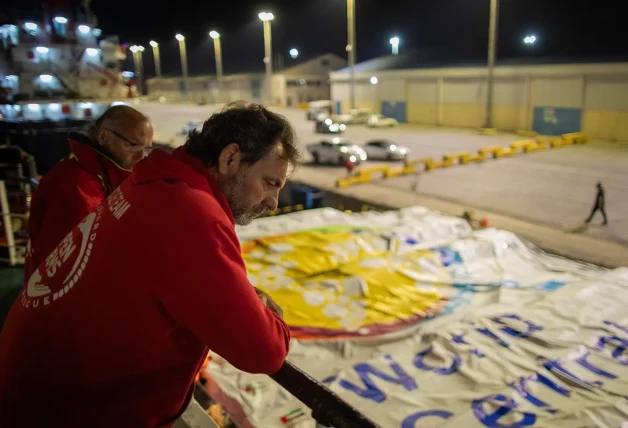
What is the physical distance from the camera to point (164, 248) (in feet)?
4.75

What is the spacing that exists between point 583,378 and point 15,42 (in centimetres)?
1797

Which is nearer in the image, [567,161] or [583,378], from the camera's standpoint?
[583,378]

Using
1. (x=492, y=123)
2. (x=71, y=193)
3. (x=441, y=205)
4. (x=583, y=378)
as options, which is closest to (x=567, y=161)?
(x=441, y=205)

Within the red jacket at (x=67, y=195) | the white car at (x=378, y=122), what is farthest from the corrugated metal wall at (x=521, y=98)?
the red jacket at (x=67, y=195)

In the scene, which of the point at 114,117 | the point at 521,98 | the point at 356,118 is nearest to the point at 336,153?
A: the point at 521,98

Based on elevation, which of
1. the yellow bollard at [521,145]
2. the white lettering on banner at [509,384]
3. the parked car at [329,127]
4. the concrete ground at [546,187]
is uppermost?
the parked car at [329,127]

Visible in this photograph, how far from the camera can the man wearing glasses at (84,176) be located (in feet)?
8.83

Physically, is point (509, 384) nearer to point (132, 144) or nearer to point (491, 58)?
point (132, 144)

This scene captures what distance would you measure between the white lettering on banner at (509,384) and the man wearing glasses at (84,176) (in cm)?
320

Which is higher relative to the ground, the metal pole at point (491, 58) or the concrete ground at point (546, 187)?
the metal pole at point (491, 58)

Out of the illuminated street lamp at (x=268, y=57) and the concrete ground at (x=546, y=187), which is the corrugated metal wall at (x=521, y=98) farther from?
the illuminated street lamp at (x=268, y=57)

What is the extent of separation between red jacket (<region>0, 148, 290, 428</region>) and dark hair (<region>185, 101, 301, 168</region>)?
0.47ft

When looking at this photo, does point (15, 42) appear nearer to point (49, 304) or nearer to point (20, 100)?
point (20, 100)

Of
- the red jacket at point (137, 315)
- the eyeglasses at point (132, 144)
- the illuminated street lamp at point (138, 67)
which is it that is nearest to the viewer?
the red jacket at point (137, 315)
